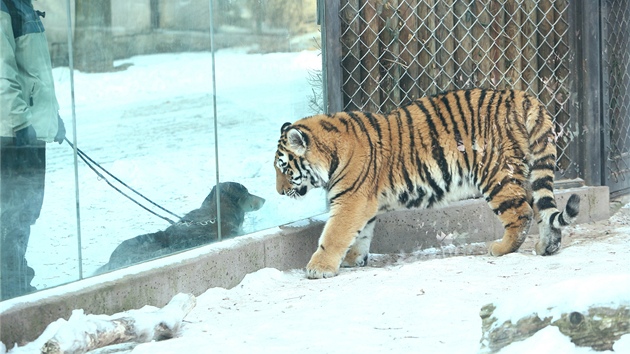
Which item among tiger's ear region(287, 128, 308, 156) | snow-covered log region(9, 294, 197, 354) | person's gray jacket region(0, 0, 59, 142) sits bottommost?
snow-covered log region(9, 294, 197, 354)

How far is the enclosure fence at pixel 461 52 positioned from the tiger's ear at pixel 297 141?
0.68 meters

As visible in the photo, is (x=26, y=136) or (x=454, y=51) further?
(x=454, y=51)

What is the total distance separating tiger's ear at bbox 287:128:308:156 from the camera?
6.20m

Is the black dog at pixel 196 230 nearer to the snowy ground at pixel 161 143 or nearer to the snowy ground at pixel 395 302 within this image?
the snowy ground at pixel 161 143

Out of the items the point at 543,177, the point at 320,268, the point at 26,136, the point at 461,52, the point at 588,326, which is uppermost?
the point at 461,52

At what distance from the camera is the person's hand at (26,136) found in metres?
4.32

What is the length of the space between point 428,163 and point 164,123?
2.04 metres

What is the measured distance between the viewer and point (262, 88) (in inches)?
241

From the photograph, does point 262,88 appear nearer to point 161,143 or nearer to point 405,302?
point 161,143

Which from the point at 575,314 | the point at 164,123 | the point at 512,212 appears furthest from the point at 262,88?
the point at 575,314

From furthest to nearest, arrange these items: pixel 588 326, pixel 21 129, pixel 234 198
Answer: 1. pixel 234 198
2. pixel 21 129
3. pixel 588 326

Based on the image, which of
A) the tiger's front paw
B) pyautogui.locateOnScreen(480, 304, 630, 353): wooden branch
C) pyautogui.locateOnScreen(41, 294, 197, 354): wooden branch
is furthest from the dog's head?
pyautogui.locateOnScreen(480, 304, 630, 353): wooden branch

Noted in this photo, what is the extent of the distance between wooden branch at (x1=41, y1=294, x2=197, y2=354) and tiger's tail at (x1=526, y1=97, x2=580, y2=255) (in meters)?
2.66

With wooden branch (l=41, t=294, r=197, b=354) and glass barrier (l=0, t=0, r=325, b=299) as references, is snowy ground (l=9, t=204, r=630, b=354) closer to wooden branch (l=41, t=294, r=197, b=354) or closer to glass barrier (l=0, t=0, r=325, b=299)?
wooden branch (l=41, t=294, r=197, b=354)
